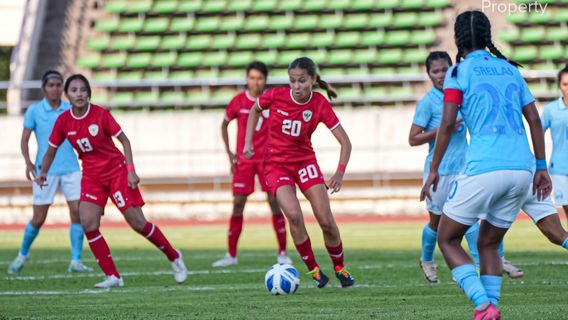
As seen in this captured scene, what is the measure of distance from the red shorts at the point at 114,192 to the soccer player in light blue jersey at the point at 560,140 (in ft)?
13.3

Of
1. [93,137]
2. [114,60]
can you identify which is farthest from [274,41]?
[93,137]

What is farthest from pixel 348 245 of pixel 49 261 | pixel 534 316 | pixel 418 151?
pixel 534 316

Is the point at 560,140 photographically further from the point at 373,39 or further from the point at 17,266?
the point at 373,39

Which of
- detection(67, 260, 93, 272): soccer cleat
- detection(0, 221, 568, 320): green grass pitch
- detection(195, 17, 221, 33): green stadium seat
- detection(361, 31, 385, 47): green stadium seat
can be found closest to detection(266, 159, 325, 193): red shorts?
detection(0, 221, 568, 320): green grass pitch

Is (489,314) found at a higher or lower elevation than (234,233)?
higher

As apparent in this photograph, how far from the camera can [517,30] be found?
91.0 ft

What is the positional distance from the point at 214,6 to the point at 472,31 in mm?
23337

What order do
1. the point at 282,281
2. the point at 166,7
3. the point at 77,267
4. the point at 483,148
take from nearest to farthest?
the point at 483,148 → the point at 282,281 → the point at 77,267 → the point at 166,7

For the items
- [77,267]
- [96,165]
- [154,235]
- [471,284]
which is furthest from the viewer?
[77,267]

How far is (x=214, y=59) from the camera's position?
2800cm

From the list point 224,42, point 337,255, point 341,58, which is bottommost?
point 337,255

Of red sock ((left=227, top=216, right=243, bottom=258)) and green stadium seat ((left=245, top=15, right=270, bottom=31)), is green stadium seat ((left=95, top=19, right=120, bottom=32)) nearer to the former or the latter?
green stadium seat ((left=245, top=15, right=270, bottom=31))

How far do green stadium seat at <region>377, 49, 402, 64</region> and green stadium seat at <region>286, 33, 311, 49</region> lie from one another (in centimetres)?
200

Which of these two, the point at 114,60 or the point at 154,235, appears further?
the point at 114,60
